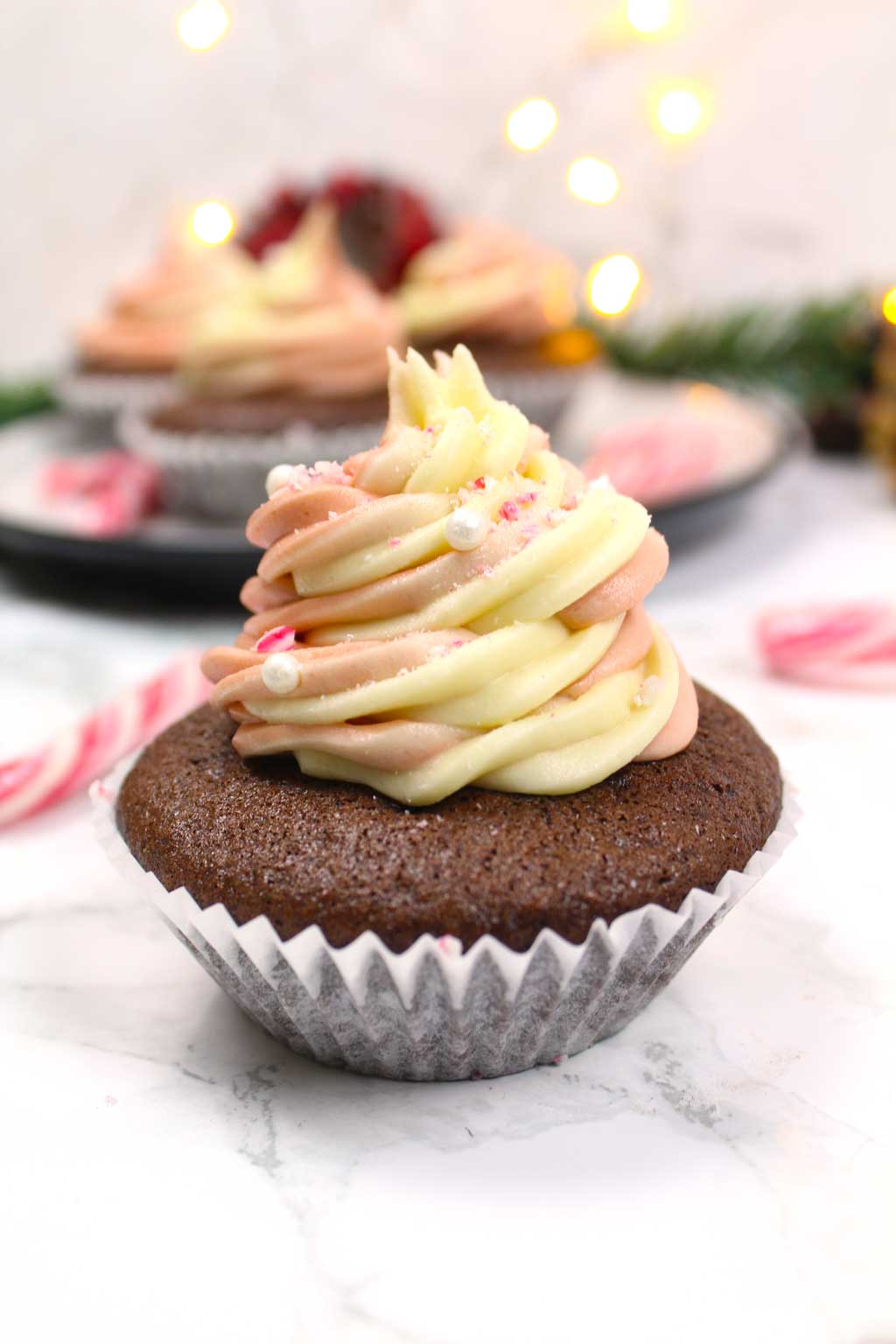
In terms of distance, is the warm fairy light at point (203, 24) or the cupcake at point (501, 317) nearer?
the cupcake at point (501, 317)

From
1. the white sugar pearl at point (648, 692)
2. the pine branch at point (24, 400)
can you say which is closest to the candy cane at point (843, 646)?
the white sugar pearl at point (648, 692)

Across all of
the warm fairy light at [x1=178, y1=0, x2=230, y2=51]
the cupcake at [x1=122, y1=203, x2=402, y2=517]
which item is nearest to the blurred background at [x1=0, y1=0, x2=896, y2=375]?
the warm fairy light at [x1=178, y1=0, x2=230, y2=51]

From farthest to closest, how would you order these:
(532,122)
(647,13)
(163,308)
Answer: (532,122)
(163,308)
(647,13)

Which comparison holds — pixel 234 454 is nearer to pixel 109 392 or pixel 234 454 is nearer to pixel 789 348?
pixel 109 392

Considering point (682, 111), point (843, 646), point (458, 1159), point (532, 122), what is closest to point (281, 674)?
point (458, 1159)

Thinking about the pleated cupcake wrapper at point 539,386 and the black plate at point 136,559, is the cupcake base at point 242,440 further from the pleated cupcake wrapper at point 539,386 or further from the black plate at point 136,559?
the pleated cupcake wrapper at point 539,386

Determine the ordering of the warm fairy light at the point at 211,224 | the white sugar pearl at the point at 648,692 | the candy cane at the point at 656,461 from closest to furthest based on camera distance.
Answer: the white sugar pearl at the point at 648,692 < the candy cane at the point at 656,461 < the warm fairy light at the point at 211,224

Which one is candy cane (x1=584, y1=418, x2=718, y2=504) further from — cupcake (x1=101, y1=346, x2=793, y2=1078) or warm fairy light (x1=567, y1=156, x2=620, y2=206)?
cupcake (x1=101, y1=346, x2=793, y2=1078)
